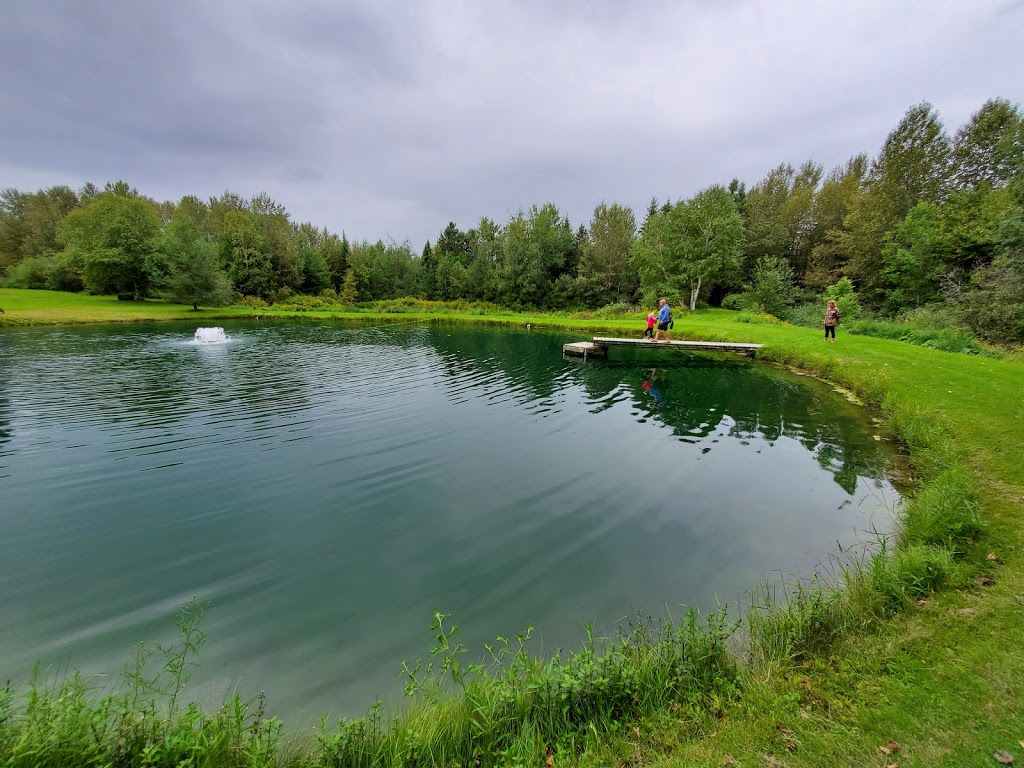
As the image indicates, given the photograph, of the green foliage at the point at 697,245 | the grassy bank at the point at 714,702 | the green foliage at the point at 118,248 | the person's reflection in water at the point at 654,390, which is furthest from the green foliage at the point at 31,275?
the grassy bank at the point at 714,702

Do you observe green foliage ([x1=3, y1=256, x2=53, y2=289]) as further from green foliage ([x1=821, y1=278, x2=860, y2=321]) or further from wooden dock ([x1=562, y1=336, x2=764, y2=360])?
green foliage ([x1=821, y1=278, x2=860, y2=321])

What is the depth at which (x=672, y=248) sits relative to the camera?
45.0 meters

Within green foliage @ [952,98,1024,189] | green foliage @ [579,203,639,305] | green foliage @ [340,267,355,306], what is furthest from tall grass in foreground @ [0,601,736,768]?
green foliage @ [340,267,355,306]

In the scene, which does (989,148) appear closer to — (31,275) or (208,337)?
(208,337)

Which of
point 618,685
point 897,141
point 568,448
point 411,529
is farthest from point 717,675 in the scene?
point 897,141

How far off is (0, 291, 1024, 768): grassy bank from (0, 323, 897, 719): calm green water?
25.1 inches

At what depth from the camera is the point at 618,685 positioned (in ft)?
12.1

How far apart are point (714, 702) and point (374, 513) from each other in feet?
18.9

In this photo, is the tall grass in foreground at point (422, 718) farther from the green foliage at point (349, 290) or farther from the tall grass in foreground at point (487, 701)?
the green foliage at point (349, 290)

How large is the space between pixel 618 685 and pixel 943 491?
21.7 ft

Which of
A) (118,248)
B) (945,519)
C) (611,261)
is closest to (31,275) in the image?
(118,248)

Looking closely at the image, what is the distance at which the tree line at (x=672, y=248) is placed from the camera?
105 ft

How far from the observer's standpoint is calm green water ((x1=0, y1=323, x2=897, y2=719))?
4.84 meters

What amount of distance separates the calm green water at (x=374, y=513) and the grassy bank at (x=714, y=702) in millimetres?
638
